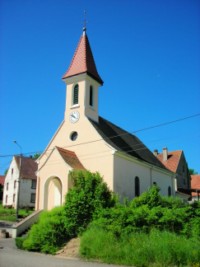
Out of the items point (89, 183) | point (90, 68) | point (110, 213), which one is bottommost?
point (110, 213)

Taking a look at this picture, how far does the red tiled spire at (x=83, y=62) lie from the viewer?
2828 centimetres

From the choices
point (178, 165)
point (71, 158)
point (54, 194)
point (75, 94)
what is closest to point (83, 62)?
point (75, 94)

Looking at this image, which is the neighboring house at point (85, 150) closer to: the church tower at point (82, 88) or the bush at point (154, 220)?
the church tower at point (82, 88)

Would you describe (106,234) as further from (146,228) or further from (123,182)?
(123,182)

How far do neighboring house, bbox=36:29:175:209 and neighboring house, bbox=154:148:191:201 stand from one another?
19062 mm

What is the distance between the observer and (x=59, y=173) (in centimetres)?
2364

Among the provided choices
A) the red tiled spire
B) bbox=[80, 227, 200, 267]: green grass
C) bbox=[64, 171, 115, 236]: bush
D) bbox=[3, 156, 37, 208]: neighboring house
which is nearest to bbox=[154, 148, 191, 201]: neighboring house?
bbox=[3, 156, 37, 208]: neighboring house

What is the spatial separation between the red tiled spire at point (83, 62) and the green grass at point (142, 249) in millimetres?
16033

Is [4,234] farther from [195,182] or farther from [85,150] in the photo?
[195,182]

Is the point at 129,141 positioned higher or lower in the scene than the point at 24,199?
higher

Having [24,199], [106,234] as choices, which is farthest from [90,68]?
[24,199]

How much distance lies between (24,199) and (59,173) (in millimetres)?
33391

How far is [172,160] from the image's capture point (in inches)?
2026

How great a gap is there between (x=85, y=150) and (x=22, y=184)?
31.9 meters
